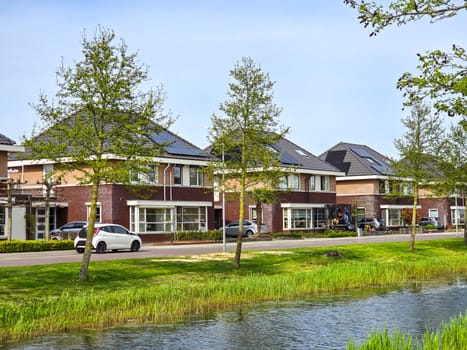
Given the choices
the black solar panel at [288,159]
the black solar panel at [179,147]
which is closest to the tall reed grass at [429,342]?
the black solar panel at [179,147]

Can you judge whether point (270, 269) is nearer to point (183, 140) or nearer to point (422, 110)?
point (422, 110)

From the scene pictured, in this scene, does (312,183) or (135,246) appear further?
(312,183)

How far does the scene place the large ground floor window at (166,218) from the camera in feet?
154

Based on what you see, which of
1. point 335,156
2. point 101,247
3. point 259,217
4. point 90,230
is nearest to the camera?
point 90,230

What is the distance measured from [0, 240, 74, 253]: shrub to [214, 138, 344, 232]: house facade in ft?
71.1

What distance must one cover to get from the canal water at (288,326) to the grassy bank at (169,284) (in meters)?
0.75

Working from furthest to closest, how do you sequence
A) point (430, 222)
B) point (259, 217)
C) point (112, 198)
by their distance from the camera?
point (430, 222) < point (259, 217) < point (112, 198)

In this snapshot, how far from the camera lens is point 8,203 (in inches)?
1601

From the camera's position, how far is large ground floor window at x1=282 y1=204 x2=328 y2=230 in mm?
60312

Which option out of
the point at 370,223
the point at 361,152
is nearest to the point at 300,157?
the point at 370,223

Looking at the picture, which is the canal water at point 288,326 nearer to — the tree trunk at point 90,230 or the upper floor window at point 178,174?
the tree trunk at point 90,230

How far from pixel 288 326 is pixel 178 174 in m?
34.5

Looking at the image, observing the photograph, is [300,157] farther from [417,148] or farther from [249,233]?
[417,148]

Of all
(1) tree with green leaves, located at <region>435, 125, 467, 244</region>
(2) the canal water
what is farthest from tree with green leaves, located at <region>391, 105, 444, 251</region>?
(2) the canal water
